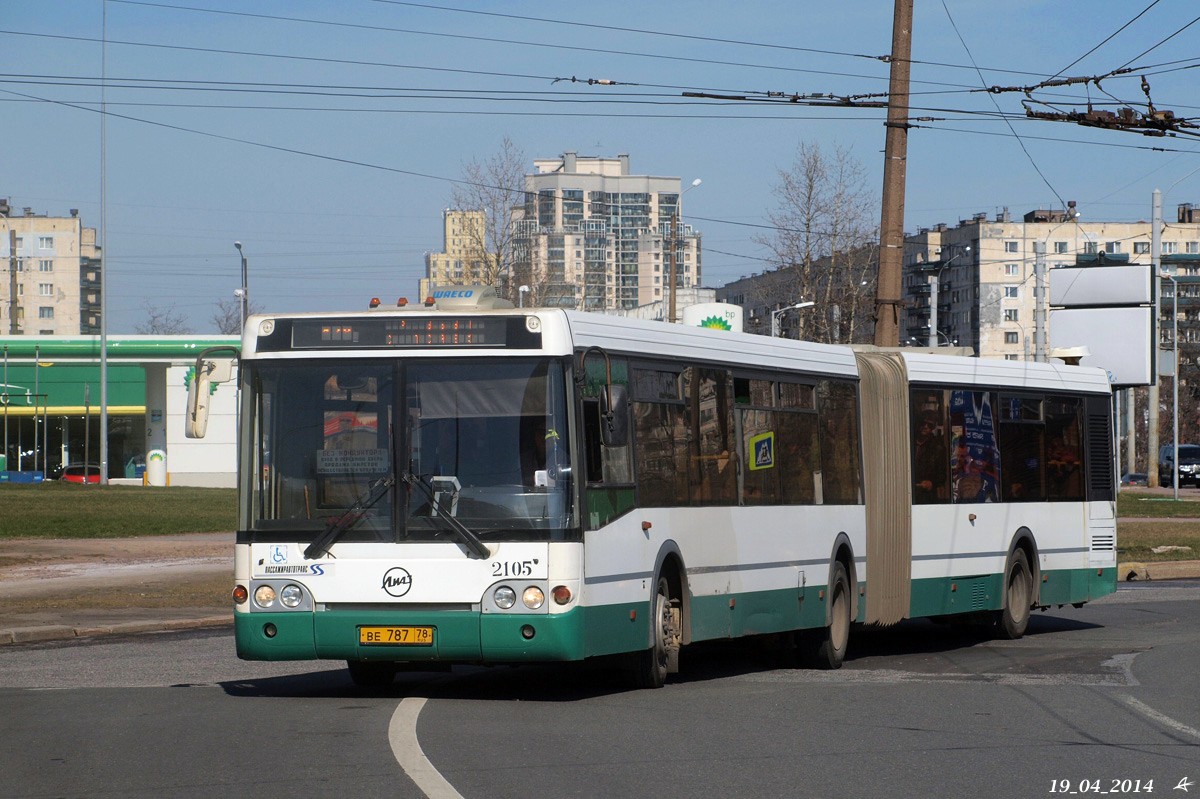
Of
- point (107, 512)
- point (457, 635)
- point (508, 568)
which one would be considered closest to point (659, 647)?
point (508, 568)

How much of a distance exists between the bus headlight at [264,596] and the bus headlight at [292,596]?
0.09 m

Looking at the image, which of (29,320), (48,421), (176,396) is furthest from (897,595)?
(29,320)

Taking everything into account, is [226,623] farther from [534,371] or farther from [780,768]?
[780,768]

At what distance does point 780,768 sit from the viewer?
877 cm

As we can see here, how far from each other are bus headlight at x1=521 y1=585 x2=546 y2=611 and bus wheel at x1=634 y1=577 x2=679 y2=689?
1349 mm

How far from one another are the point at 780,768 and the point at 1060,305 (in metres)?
25.7

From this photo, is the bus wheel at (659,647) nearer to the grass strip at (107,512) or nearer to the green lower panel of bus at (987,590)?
the green lower panel of bus at (987,590)

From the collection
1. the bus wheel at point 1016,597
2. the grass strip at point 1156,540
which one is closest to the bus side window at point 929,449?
the bus wheel at point 1016,597

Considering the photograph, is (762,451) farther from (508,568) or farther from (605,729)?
(605,729)

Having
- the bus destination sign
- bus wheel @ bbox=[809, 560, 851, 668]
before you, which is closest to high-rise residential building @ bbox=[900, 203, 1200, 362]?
bus wheel @ bbox=[809, 560, 851, 668]

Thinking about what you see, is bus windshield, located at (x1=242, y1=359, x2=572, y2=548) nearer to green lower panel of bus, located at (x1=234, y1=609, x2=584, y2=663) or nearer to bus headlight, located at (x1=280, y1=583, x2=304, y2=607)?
bus headlight, located at (x1=280, y1=583, x2=304, y2=607)

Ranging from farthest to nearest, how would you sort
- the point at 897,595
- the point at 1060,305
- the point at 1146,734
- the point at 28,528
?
the point at 28,528 → the point at 1060,305 → the point at 897,595 → the point at 1146,734

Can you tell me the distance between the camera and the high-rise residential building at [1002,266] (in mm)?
155250

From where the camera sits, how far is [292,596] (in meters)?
11.4
